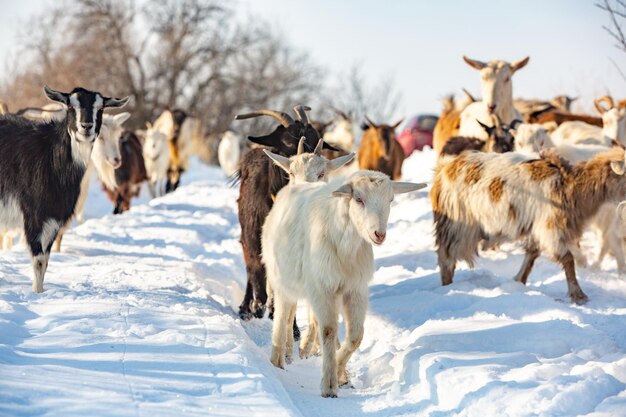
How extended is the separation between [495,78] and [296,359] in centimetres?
670

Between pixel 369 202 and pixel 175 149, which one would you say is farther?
pixel 175 149

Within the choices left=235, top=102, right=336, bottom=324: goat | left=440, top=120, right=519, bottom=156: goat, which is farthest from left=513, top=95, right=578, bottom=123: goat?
left=235, top=102, right=336, bottom=324: goat

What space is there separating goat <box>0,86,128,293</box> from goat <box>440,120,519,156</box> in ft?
17.4

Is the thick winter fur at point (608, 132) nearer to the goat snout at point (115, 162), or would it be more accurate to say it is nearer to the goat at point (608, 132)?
the goat at point (608, 132)

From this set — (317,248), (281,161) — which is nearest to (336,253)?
(317,248)

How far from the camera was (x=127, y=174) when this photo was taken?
18.4 metres

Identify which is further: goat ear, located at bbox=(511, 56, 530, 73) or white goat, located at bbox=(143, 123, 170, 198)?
white goat, located at bbox=(143, 123, 170, 198)

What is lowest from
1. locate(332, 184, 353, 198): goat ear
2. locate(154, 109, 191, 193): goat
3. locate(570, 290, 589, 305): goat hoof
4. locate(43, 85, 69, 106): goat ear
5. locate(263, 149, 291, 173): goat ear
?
locate(154, 109, 191, 193): goat

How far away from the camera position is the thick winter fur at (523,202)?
8.73 metres

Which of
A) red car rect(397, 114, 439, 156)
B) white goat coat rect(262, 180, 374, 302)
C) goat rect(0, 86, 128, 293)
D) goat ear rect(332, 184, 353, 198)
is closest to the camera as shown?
goat ear rect(332, 184, 353, 198)

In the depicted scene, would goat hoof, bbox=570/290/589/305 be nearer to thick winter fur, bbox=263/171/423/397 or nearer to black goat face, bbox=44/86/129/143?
thick winter fur, bbox=263/171/423/397

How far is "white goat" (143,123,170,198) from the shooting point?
22.7 m

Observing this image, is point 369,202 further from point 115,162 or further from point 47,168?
point 115,162

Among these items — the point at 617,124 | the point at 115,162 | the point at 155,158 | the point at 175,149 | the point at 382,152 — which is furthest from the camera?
the point at 175,149
